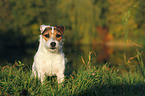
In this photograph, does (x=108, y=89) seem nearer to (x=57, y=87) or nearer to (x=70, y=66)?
(x=57, y=87)

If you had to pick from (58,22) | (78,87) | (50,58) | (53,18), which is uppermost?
(53,18)

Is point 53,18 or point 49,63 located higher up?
point 53,18

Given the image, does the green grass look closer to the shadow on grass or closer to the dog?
the shadow on grass

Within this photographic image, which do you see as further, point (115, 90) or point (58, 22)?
point (58, 22)

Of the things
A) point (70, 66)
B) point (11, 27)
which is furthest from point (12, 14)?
point (70, 66)

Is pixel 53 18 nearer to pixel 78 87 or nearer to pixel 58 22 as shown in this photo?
pixel 58 22

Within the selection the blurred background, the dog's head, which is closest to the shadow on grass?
→ the dog's head

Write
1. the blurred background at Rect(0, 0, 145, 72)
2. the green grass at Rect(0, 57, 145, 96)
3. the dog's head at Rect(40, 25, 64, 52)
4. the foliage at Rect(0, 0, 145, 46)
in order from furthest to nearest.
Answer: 1. the foliage at Rect(0, 0, 145, 46)
2. the blurred background at Rect(0, 0, 145, 72)
3. the dog's head at Rect(40, 25, 64, 52)
4. the green grass at Rect(0, 57, 145, 96)

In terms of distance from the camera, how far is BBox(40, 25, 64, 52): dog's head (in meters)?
3.52

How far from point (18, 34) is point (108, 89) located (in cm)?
3070

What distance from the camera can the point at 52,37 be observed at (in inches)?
144

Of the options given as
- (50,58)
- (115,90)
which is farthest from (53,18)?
(115,90)

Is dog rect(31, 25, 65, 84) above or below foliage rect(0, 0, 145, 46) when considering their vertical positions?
below

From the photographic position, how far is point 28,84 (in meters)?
3.52
